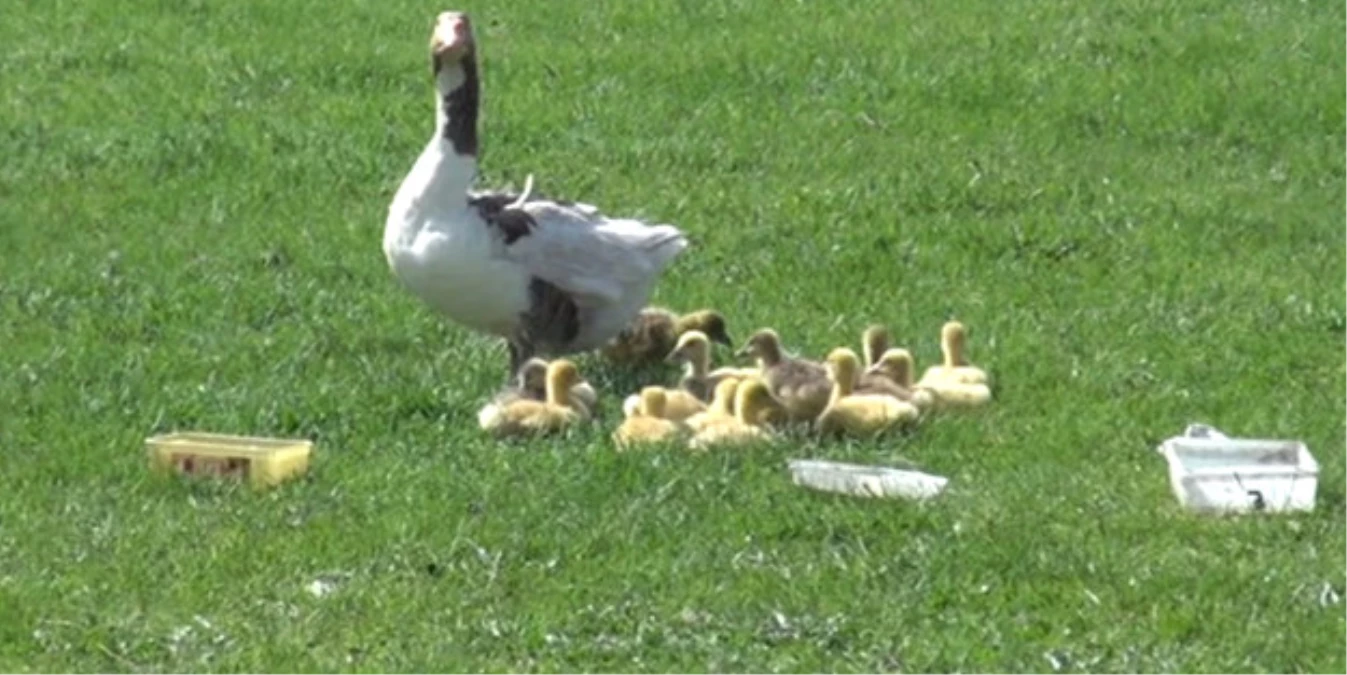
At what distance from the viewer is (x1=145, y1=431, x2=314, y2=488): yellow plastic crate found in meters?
9.83

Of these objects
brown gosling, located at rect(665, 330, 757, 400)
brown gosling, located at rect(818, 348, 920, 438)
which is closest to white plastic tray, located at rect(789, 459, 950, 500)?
brown gosling, located at rect(818, 348, 920, 438)

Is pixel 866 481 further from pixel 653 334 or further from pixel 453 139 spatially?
pixel 453 139

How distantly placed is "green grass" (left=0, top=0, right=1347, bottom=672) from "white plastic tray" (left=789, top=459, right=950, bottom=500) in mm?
65

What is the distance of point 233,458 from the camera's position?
984 cm

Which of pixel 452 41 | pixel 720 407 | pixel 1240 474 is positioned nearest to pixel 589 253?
pixel 452 41

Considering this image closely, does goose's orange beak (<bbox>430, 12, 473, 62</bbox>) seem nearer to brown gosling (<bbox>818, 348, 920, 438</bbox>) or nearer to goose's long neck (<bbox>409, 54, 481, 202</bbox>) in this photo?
goose's long neck (<bbox>409, 54, 481, 202</bbox>)

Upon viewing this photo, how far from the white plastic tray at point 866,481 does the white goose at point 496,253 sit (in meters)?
1.45

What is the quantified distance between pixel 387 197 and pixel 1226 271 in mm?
3363

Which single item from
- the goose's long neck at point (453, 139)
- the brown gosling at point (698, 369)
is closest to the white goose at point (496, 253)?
the goose's long neck at point (453, 139)

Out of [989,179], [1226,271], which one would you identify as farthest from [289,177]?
[1226,271]

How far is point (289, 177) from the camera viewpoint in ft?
46.6

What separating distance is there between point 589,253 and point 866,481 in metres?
1.78

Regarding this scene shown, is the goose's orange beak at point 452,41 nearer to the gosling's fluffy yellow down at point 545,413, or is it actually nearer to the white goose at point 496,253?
the white goose at point 496,253

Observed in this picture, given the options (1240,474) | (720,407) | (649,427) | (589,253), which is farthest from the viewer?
(589,253)
